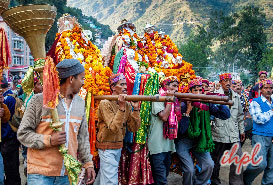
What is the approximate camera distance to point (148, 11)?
125 meters

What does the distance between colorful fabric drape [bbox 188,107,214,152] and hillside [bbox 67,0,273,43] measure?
203ft

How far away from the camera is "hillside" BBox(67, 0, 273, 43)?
9344 cm

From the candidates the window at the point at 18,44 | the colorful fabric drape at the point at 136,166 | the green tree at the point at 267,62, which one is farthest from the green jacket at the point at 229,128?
the window at the point at 18,44

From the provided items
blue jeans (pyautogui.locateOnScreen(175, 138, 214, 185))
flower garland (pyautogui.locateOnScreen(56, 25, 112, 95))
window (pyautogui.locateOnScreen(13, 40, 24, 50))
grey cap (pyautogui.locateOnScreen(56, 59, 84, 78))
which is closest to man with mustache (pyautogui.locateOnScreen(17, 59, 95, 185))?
grey cap (pyautogui.locateOnScreen(56, 59, 84, 78))

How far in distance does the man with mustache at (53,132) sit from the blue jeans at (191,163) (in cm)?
231

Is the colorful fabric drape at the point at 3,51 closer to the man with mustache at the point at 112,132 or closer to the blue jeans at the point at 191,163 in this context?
the man with mustache at the point at 112,132

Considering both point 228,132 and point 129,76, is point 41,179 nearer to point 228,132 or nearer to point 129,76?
point 129,76

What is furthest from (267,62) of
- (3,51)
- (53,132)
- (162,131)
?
(53,132)

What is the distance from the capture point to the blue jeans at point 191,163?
4.54m

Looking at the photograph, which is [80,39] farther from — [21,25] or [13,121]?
[21,25]

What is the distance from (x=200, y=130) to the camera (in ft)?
14.9

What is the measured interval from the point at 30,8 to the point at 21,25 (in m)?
0.18

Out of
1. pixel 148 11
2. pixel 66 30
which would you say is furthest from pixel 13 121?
pixel 148 11

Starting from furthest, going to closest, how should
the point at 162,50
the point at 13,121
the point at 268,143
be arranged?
the point at 162,50 < the point at 268,143 < the point at 13,121
